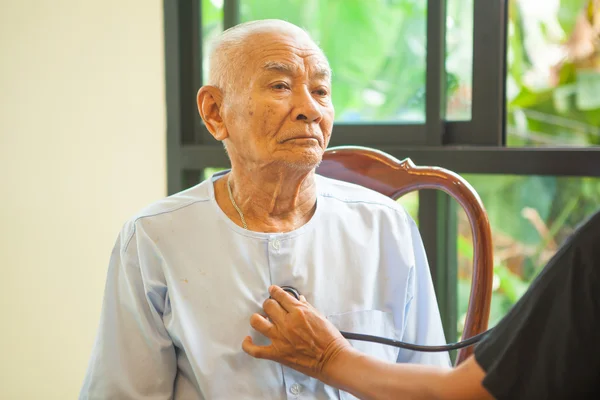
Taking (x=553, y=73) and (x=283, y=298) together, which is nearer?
(x=283, y=298)

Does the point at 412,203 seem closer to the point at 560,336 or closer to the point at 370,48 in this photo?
the point at 370,48

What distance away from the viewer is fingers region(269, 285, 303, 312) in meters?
1.29

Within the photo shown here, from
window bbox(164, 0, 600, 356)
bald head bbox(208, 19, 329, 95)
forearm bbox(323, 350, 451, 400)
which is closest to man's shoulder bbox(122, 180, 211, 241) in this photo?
bald head bbox(208, 19, 329, 95)

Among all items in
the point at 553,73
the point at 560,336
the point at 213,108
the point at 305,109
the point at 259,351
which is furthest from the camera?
the point at 553,73

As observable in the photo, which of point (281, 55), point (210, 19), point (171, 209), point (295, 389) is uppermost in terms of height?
point (210, 19)

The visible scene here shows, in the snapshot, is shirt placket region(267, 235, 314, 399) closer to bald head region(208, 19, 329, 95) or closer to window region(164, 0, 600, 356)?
bald head region(208, 19, 329, 95)

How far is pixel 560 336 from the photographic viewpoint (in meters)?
0.86

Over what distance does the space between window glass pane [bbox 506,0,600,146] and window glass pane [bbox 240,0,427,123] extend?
293 mm

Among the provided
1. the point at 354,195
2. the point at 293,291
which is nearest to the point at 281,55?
the point at 354,195

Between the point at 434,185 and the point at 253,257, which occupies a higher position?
the point at 434,185

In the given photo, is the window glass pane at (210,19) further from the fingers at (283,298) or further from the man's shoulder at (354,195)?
the fingers at (283,298)

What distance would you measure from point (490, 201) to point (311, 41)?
0.95 m

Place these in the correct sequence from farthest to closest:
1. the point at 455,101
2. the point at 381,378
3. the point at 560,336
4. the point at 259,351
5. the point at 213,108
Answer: the point at 455,101 → the point at 213,108 → the point at 259,351 → the point at 381,378 → the point at 560,336

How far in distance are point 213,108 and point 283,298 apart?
0.46 metres
